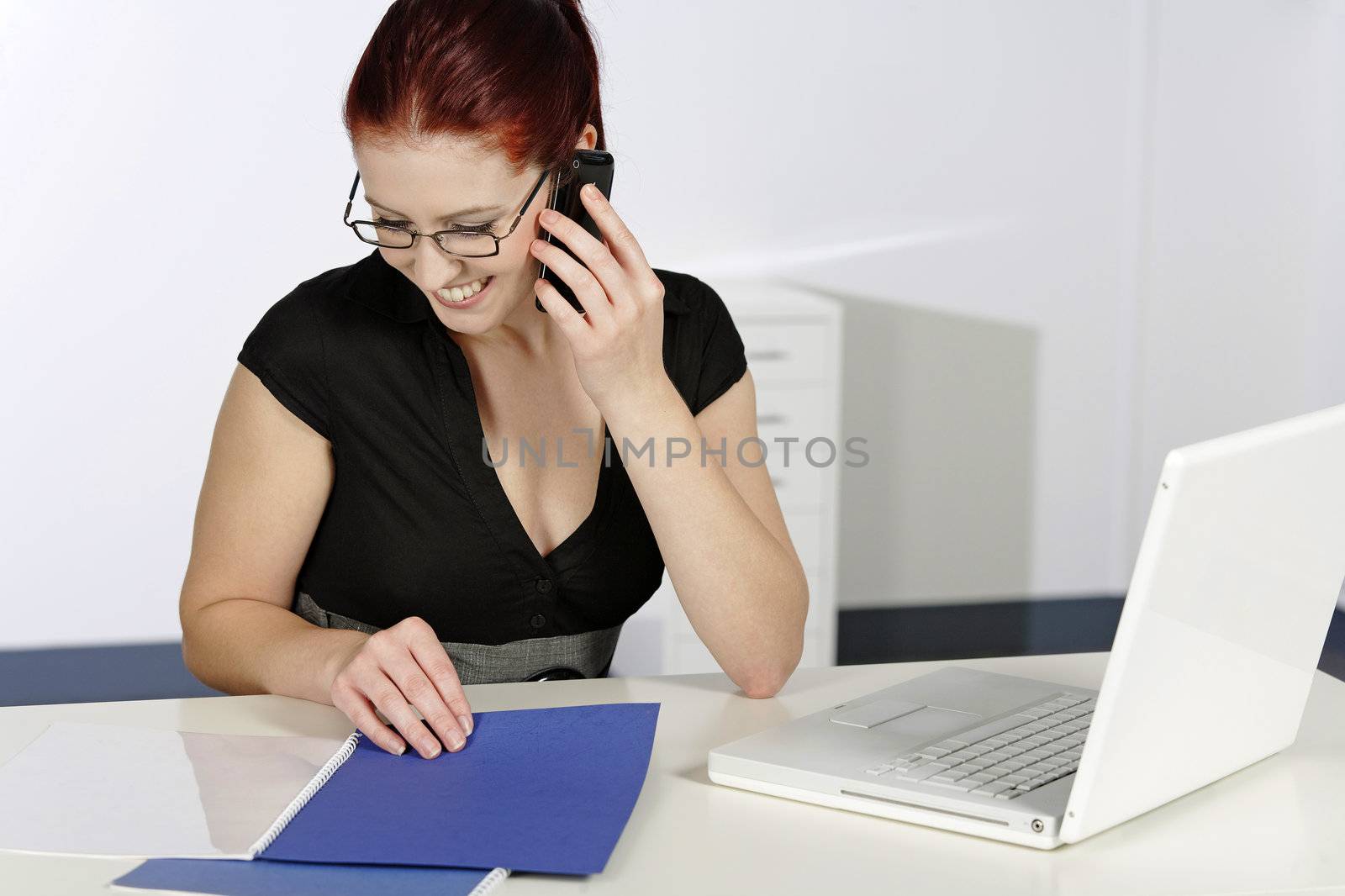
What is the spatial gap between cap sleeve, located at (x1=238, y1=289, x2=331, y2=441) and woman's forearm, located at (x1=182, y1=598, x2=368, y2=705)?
0.21 meters

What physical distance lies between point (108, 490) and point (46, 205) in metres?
0.75

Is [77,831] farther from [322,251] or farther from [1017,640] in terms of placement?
[1017,640]

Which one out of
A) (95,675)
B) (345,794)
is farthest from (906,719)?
(95,675)

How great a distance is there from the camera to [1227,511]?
3.00 feet

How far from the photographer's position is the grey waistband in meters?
1.59

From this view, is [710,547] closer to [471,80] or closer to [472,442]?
[472,442]

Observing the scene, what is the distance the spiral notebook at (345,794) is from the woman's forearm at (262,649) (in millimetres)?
117

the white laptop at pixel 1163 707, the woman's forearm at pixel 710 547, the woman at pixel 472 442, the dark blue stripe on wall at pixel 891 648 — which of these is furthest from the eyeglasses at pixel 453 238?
the dark blue stripe on wall at pixel 891 648

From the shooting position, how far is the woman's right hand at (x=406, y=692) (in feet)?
3.71

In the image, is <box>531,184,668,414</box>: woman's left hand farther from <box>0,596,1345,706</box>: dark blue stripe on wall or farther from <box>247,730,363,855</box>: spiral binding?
<box>0,596,1345,706</box>: dark blue stripe on wall

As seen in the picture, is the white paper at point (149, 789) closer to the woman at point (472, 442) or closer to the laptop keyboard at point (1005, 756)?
the woman at point (472, 442)

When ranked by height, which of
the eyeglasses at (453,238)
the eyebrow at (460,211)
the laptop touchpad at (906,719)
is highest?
the eyebrow at (460,211)

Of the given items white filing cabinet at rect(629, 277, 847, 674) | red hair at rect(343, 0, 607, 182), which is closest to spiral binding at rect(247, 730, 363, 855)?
red hair at rect(343, 0, 607, 182)

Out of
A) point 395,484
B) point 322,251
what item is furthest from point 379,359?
point 322,251
